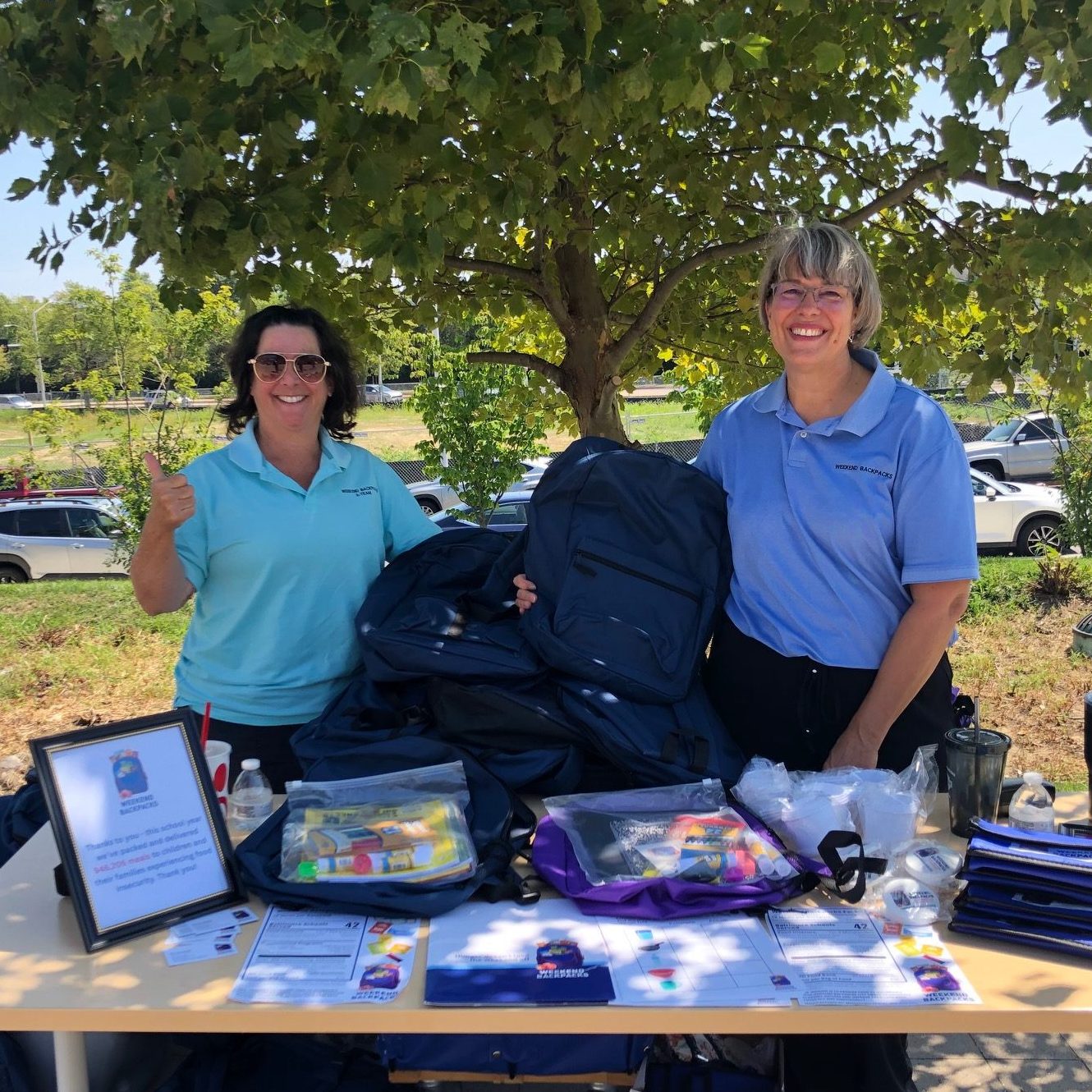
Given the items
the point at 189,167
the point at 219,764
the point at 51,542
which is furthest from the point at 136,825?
the point at 51,542

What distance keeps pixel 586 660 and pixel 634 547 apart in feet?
1.07

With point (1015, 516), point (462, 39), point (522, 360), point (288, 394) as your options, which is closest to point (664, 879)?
point (288, 394)

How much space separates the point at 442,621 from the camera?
2396 millimetres

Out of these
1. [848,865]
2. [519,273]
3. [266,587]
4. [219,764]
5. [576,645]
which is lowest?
[848,865]

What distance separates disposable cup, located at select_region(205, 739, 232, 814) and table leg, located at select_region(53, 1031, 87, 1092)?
1.70ft

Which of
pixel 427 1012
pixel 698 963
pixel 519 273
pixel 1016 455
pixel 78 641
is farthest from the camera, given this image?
pixel 1016 455

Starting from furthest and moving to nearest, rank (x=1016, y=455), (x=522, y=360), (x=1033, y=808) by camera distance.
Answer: (x=1016, y=455) < (x=522, y=360) < (x=1033, y=808)

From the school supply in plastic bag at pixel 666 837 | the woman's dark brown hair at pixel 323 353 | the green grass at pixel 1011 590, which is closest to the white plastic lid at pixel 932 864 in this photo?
the school supply in plastic bag at pixel 666 837

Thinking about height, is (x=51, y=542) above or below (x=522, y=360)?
below

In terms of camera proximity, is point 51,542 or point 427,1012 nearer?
point 427,1012

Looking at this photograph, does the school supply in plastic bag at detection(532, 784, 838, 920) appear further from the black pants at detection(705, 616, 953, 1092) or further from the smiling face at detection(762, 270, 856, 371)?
the smiling face at detection(762, 270, 856, 371)

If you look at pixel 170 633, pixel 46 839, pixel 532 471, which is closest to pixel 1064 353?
pixel 46 839

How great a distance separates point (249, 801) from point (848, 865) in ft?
4.02

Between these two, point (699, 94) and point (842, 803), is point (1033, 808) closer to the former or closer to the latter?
point (842, 803)
